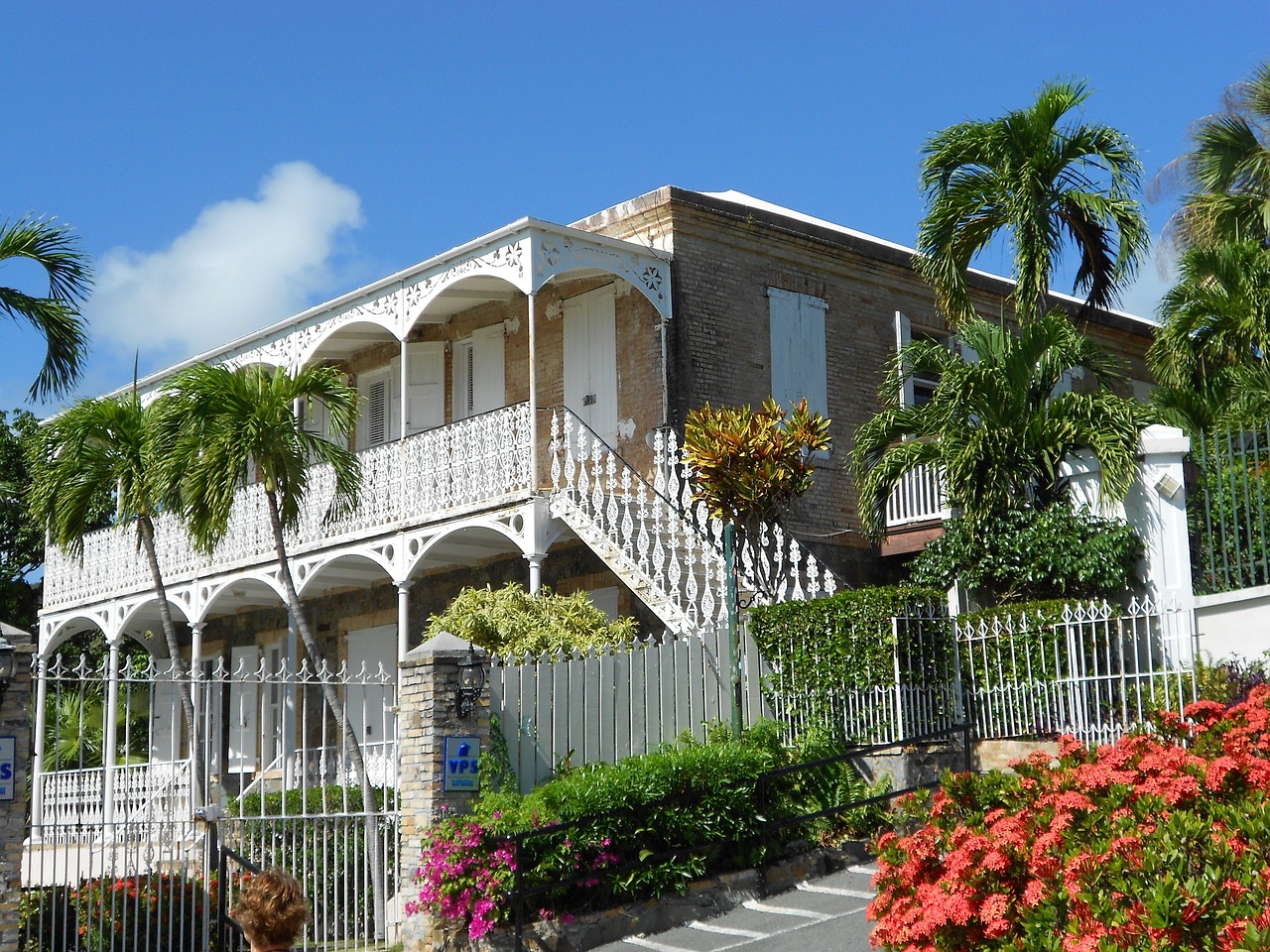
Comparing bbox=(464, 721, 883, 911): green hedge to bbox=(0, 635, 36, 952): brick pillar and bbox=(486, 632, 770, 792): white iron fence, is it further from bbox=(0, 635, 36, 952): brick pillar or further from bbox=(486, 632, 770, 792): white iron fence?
bbox=(0, 635, 36, 952): brick pillar

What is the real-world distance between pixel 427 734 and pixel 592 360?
29.4ft

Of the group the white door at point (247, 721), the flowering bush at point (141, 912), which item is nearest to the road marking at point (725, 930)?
the flowering bush at point (141, 912)

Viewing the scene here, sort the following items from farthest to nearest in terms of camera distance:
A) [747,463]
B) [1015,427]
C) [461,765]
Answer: [747,463] < [1015,427] < [461,765]

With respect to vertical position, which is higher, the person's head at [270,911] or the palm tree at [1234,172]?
the palm tree at [1234,172]

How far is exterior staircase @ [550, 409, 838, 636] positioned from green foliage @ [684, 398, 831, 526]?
0.27 metres

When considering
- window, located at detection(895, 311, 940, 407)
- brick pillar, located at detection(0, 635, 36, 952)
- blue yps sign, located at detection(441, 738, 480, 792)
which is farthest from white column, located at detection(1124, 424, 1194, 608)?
brick pillar, located at detection(0, 635, 36, 952)

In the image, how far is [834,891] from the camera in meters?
11.2

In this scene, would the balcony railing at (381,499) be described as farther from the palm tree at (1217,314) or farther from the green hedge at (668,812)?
the palm tree at (1217,314)

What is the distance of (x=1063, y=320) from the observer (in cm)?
1468

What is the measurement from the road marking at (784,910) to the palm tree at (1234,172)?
37.9 ft

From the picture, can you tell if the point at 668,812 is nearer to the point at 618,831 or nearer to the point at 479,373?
the point at 618,831

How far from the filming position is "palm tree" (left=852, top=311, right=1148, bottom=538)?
1376 centimetres

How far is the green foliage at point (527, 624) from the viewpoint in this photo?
547 inches

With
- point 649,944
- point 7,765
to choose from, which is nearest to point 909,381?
point 649,944
